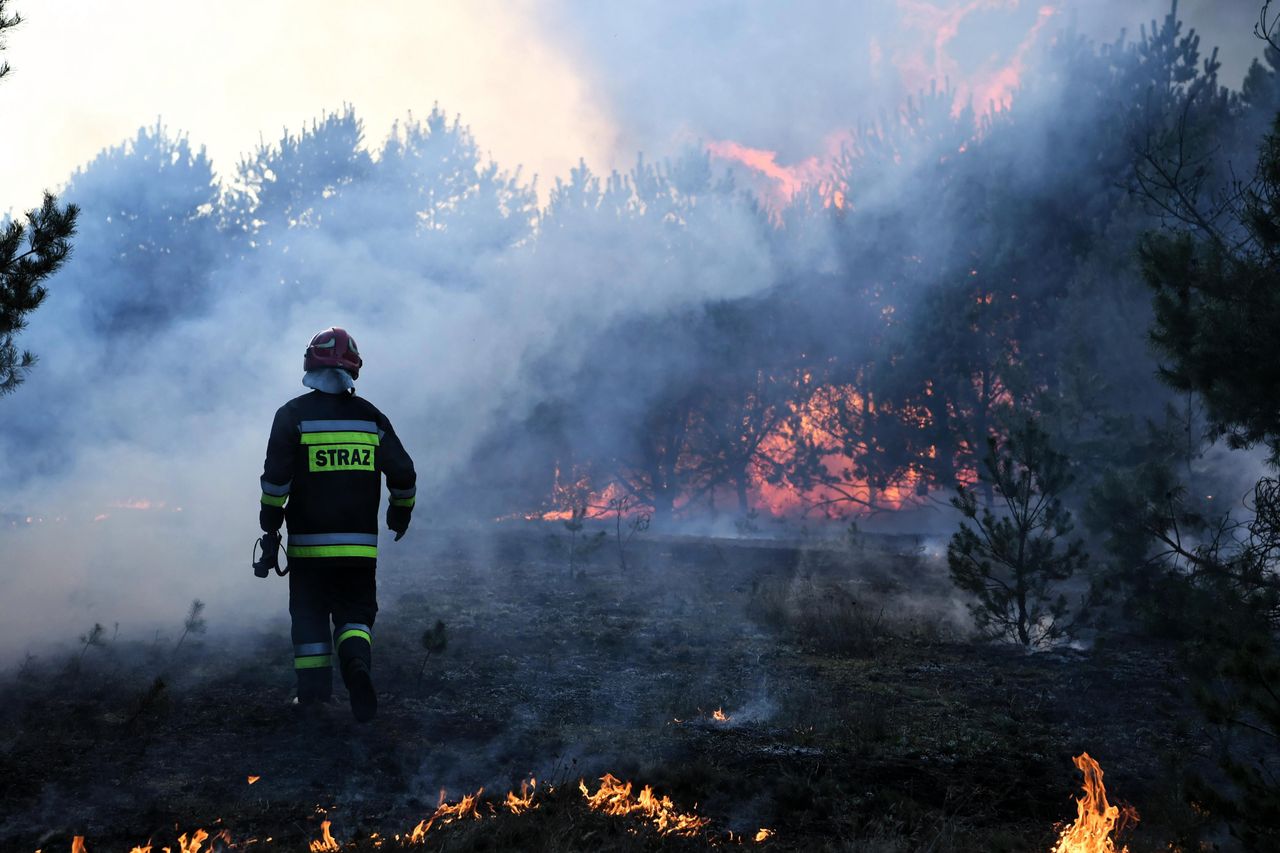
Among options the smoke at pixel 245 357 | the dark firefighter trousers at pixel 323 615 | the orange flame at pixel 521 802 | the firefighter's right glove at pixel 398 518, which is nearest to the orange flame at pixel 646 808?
the orange flame at pixel 521 802

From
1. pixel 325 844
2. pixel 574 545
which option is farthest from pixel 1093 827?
pixel 574 545

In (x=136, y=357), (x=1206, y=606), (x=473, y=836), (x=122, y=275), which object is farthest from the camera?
(x=122, y=275)

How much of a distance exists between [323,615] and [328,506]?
26.8 inches

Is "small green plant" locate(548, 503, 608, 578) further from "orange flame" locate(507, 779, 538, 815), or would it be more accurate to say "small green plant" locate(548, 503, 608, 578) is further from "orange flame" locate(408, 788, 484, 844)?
"orange flame" locate(408, 788, 484, 844)

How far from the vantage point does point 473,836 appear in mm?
4441

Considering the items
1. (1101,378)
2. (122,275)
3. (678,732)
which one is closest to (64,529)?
(678,732)

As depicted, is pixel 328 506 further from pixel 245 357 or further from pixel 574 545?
pixel 574 545

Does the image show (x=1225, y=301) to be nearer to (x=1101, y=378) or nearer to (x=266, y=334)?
(x=1101, y=378)

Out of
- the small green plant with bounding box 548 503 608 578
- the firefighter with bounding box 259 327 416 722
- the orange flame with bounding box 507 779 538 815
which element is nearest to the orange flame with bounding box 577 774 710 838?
the orange flame with bounding box 507 779 538 815

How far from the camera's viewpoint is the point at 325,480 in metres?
5.78

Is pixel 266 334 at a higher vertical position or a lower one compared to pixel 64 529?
higher

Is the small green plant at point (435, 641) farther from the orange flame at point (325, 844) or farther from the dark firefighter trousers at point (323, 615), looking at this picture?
the orange flame at point (325, 844)

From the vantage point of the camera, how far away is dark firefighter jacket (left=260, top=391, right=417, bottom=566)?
5.69 m

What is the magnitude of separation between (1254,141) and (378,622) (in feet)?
58.2
